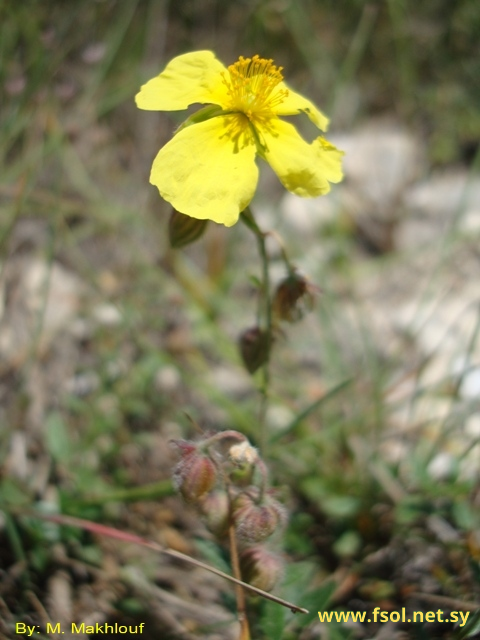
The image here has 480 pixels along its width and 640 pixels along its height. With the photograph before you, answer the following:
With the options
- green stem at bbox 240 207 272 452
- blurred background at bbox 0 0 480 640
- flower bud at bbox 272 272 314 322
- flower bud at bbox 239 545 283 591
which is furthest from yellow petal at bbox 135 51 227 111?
flower bud at bbox 239 545 283 591

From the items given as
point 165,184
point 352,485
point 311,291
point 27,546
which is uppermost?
point 165,184

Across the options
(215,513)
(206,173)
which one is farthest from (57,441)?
(206,173)

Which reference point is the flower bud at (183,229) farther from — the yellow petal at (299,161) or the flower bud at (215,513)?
the flower bud at (215,513)

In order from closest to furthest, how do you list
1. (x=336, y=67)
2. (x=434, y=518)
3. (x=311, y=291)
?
(x=311, y=291) → (x=434, y=518) → (x=336, y=67)

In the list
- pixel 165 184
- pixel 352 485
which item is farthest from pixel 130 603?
pixel 165 184

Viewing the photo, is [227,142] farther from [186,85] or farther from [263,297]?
[263,297]

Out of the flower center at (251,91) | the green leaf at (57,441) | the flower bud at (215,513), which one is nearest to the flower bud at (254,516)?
the flower bud at (215,513)

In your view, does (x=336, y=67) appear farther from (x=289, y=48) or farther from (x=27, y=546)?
(x=27, y=546)
